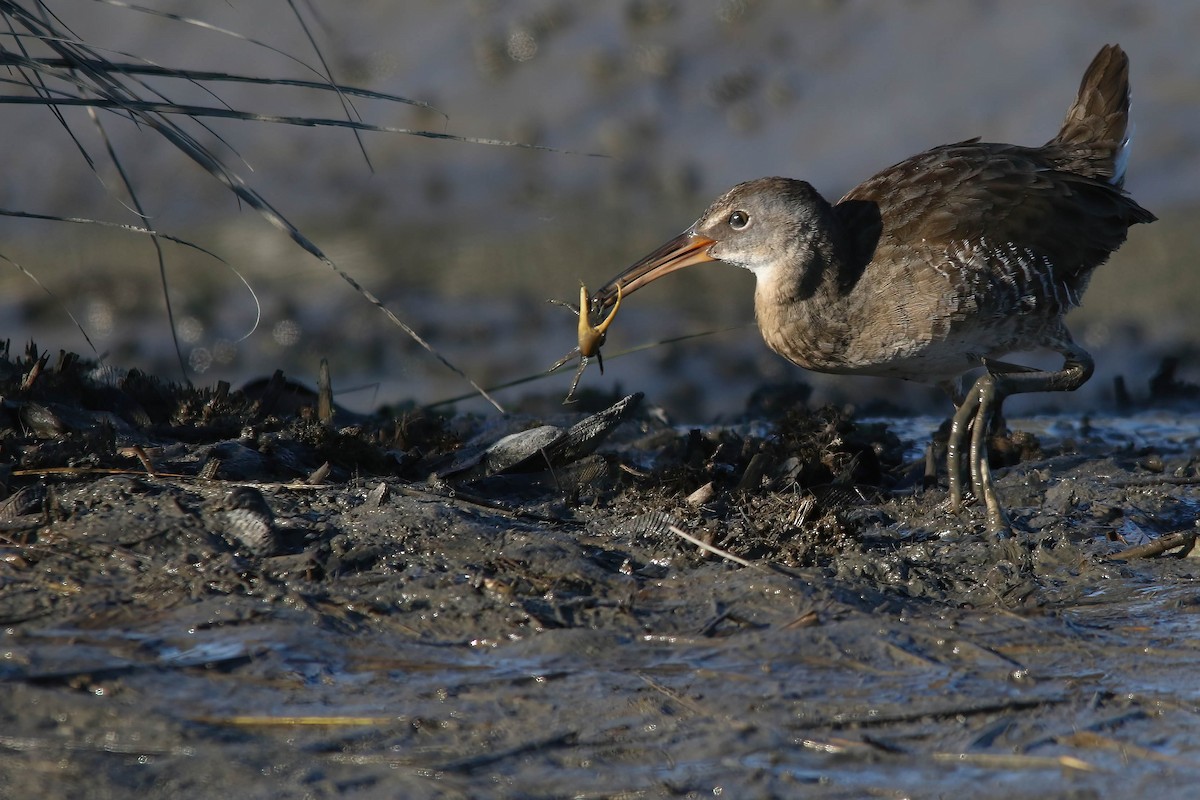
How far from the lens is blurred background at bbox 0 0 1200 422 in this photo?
30.3 ft

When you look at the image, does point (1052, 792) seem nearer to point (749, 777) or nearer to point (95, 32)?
point (749, 777)

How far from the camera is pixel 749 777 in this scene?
2.74 m

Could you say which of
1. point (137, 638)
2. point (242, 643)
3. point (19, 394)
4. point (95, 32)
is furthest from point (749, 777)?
point (95, 32)

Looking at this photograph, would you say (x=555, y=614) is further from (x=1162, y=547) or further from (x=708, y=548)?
(x=1162, y=547)

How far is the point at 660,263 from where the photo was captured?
5.34 meters

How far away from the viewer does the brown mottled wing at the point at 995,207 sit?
5.01m

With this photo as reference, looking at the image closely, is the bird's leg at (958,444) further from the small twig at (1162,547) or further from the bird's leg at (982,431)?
the small twig at (1162,547)

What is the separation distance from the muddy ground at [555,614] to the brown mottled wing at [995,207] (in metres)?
0.75

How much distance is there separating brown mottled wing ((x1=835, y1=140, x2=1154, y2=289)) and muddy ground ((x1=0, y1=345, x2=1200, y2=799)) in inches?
29.7

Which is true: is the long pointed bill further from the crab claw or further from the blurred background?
the blurred background

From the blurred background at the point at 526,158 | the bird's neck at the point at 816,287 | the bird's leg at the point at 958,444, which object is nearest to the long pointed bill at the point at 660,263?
the bird's neck at the point at 816,287

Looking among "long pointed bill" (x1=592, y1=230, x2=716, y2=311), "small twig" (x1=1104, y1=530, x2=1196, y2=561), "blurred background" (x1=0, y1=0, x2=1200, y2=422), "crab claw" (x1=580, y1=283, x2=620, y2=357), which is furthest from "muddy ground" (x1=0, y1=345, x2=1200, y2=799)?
"blurred background" (x1=0, y1=0, x2=1200, y2=422)

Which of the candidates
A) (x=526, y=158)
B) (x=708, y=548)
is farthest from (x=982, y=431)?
(x=526, y=158)

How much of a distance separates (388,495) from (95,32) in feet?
30.9
